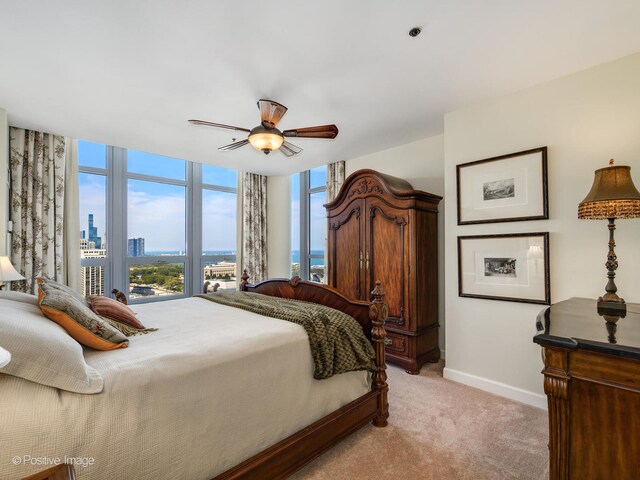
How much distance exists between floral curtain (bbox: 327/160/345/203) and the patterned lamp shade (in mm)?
3233

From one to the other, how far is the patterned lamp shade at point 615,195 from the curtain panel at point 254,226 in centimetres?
463

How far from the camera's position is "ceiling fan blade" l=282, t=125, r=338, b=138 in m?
2.56

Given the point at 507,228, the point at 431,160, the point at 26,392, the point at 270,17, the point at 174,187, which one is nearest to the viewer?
the point at 26,392

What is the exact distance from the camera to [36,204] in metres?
3.57

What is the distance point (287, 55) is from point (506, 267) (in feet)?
8.08

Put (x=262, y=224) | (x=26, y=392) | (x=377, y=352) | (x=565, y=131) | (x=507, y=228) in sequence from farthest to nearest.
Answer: (x=262, y=224), (x=507, y=228), (x=565, y=131), (x=377, y=352), (x=26, y=392)

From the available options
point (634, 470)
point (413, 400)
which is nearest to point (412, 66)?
point (634, 470)

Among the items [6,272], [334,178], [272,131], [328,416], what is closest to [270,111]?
[272,131]

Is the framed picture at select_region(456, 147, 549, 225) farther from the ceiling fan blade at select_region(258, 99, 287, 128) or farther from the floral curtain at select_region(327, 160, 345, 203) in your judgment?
the floral curtain at select_region(327, 160, 345, 203)

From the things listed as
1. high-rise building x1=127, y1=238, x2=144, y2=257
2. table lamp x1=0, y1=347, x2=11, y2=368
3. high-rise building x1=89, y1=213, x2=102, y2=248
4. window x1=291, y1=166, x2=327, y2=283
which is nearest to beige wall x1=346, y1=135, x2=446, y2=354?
window x1=291, y1=166, x2=327, y2=283

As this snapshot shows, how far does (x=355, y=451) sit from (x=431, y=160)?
323 centimetres

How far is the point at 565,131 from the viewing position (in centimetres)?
250

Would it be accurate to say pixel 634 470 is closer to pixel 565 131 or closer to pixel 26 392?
pixel 26 392

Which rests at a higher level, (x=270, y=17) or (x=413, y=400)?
(x=270, y=17)
